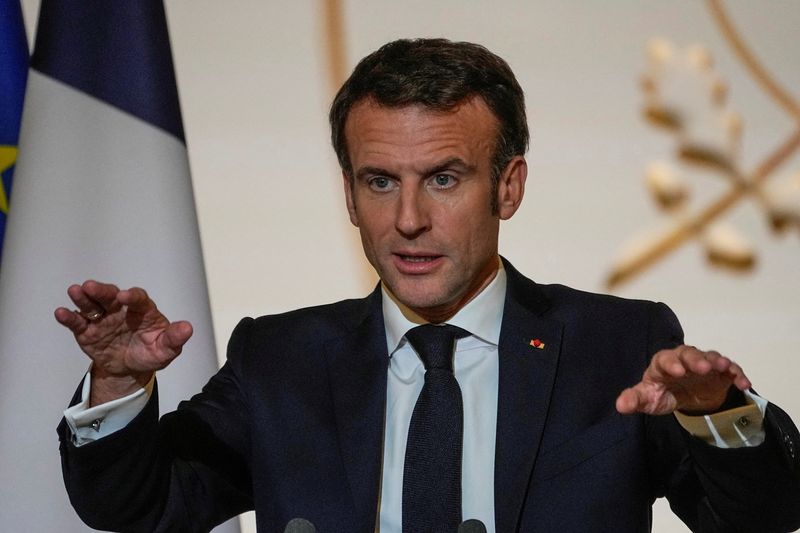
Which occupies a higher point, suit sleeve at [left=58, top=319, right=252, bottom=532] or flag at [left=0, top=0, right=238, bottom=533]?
flag at [left=0, top=0, right=238, bottom=533]

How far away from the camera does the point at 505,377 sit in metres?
1.75

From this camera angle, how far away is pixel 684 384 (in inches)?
56.7

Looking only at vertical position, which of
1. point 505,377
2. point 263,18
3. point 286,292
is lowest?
point 505,377

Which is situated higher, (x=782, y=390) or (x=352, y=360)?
(x=352, y=360)

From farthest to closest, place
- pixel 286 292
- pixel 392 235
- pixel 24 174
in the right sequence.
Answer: pixel 286 292 < pixel 24 174 < pixel 392 235

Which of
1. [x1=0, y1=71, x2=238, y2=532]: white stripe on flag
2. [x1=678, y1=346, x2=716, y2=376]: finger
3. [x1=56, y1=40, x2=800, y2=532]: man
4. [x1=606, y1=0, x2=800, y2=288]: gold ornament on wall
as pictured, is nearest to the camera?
[x1=678, y1=346, x2=716, y2=376]: finger

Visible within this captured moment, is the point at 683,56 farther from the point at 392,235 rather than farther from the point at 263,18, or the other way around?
the point at 392,235

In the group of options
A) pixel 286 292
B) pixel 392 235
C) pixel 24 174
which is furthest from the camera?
pixel 286 292

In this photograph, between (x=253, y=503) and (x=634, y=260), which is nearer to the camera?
(x=253, y=503)

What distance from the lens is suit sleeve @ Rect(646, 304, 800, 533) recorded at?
58.4 inches

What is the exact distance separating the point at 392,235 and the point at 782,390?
1.68 m

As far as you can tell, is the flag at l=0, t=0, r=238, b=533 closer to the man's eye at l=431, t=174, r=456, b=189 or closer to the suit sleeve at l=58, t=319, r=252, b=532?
the suit sleeve at l=58, t=319, r=252, b=532

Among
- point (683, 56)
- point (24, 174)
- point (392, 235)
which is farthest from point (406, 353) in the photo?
point (683, 56)

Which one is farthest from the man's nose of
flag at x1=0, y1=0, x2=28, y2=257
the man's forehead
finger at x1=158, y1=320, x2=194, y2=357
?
flag at x1=0, y1=0, x2=28, y2=257
